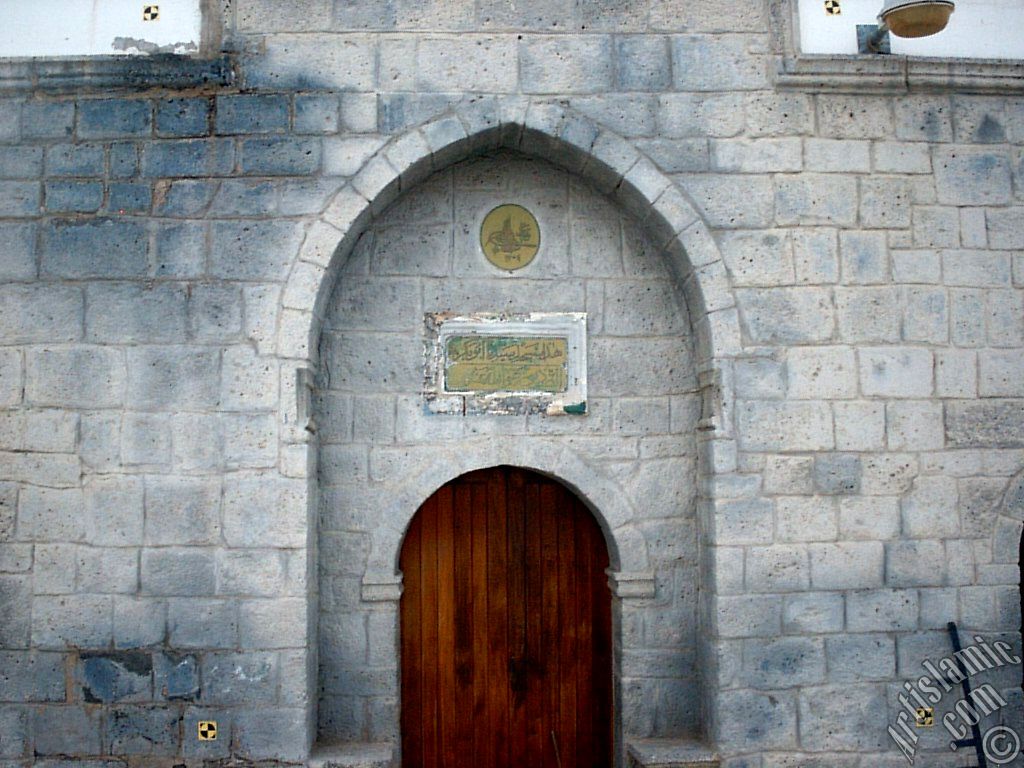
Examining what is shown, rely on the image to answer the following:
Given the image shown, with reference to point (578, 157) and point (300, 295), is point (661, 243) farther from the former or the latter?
point (300, 295)

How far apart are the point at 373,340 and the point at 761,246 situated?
1.73 m

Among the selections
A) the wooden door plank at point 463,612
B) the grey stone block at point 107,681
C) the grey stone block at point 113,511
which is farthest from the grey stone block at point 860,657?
the grey stone block at point 113,511

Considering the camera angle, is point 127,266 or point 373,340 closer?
point 127,266

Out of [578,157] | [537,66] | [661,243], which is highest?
[537,66]

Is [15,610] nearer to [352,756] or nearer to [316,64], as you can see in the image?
[352,756]

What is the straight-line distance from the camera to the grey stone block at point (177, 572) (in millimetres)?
3750

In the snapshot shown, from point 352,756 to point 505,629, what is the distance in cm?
88

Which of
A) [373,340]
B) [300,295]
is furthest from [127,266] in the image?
[373,340]

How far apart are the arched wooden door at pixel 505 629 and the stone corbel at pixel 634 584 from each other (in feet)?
0.77

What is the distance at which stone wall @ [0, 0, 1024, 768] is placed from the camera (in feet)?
12.3

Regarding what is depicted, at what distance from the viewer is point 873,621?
3918mm

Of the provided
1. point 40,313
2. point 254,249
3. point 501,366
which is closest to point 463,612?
point 501,366

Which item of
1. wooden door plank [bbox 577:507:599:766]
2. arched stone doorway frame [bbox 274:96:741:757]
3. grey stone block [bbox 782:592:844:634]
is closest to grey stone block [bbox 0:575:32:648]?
arched stone doorway frame [bbox 274:96:741:757]

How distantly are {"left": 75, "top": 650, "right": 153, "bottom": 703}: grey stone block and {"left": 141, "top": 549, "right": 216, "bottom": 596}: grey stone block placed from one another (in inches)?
12.5
